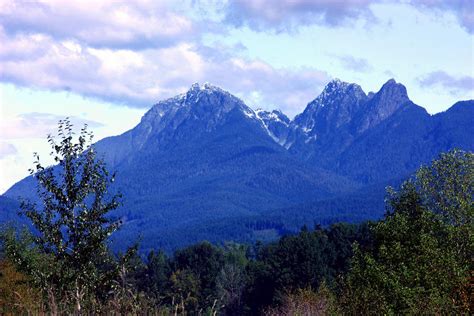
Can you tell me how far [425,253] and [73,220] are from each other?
19.5 meters

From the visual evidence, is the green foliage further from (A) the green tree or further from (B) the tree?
(A) the green tree

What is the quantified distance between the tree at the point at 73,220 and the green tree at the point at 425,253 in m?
11.4

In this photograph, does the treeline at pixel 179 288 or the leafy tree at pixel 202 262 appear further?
the leafy tree at pixel 202 262

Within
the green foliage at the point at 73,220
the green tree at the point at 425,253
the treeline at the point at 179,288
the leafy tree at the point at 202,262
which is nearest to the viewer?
the treeline at the point at 179,288

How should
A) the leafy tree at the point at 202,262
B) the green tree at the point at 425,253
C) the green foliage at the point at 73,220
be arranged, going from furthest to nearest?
the leafy tree at the point at 202,262
the green tree at the point at 425,253
the green foliage at the point at 73,220

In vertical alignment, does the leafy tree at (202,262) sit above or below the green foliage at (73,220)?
below

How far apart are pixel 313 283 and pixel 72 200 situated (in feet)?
306

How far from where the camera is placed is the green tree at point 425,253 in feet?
109

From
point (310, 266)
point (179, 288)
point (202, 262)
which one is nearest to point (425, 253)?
point (179, 288)

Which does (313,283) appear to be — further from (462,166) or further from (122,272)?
(122,272)

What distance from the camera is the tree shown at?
1137 inches

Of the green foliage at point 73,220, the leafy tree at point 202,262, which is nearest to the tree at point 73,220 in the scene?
the green foliage at point 73,220

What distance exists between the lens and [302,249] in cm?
12412

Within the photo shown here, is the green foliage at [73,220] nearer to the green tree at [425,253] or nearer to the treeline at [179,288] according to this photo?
the treeline at [179,288]
